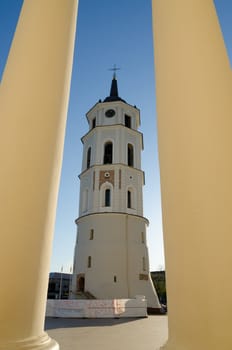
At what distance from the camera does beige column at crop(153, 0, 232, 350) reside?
75.3 inches

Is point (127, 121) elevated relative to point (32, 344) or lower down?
elevated

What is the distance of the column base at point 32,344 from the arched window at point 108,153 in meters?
27.6

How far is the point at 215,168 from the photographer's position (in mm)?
2152

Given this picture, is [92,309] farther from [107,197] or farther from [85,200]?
[85,200]

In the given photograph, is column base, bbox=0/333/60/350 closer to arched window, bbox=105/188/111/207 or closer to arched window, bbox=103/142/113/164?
arched window, bbox=105/188/111/207

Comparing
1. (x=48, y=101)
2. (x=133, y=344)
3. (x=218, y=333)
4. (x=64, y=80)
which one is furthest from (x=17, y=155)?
(x=133, y=344)

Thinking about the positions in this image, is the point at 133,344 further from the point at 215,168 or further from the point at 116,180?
the point at 116,180

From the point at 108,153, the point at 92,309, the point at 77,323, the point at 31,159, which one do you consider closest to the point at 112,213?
the point at 108,153

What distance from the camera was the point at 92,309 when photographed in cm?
1633

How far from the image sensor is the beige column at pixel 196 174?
1.91 meters

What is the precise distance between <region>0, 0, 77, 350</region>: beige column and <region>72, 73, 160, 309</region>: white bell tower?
2214 cm

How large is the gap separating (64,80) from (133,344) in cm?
712

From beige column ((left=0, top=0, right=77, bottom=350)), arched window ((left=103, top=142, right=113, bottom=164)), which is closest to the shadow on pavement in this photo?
beige column ((left=0, top=0, right=77, bottom=350))

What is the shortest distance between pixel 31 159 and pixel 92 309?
15961mm
